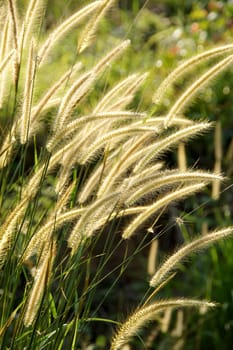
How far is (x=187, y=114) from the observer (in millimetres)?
5484

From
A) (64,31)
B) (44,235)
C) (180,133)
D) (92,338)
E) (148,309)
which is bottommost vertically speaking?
(92,338)

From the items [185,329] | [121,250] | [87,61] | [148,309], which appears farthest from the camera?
[87,61]

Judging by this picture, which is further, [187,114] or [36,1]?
[187,114]

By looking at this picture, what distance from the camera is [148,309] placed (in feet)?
A: 7.16

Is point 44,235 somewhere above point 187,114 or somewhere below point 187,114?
above

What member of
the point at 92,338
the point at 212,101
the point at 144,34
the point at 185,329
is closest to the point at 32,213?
the point at 185,329

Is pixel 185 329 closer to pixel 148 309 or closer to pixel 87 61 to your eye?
pixel 148 309

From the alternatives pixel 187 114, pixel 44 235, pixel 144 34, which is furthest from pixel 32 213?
pixel 144 34

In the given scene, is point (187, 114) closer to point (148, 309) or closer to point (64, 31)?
point (64, 31)

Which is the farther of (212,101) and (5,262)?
(212,101)

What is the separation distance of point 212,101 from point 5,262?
3579 mm

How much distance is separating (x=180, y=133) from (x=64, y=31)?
46cm

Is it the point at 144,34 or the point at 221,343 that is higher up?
the point at 144,34

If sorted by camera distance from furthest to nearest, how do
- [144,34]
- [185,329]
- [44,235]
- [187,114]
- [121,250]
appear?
[144,34] → [187,114] → [121,250] → [185,329] → [44,235]
